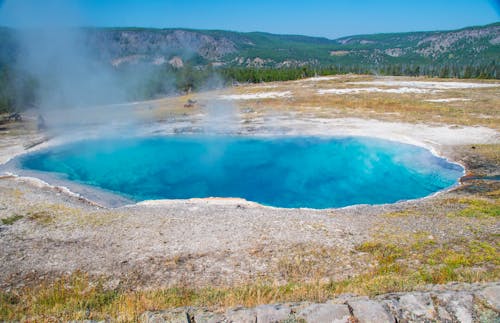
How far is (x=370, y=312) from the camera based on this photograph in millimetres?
5777

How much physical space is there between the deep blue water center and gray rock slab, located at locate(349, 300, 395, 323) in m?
13.0

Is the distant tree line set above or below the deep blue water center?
above

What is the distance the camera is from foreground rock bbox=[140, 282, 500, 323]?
Answer: 5707 millimetres

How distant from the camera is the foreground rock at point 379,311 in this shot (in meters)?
5.71

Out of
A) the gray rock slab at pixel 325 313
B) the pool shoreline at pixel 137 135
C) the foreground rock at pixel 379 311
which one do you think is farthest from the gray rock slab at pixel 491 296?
the pool shoreline at pixel 137 135

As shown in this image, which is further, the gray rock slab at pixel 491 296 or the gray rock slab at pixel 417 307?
the gray rock slab at pixel 491 296

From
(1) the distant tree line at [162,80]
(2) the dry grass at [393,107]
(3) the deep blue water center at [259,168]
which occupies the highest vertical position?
(1) the distant tree line at [162,80]

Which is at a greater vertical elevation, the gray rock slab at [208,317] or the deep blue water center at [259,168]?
the gray rock slab at [208,317]

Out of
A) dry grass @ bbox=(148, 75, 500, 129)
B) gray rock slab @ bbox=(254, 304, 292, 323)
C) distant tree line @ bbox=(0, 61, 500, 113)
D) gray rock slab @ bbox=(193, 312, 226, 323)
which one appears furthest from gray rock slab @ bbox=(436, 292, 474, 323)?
distant tree line @ bbox=(0, 61, 500, 113)

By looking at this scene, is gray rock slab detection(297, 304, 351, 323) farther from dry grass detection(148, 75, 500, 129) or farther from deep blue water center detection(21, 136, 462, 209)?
dry grass detection(148, 75, 500, 129)

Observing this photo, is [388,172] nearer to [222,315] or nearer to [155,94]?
[222,315]

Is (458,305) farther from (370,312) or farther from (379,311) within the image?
(370,312)

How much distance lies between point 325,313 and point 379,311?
91cm

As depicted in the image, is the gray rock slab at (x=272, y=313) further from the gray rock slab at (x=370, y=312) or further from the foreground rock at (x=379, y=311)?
the gray rock slab at (x=370, y=312)
